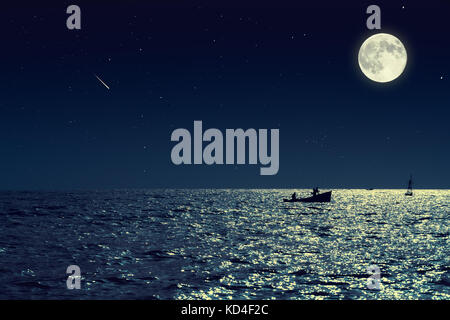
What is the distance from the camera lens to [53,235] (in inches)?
1510

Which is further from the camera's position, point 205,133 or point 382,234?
point 382,234

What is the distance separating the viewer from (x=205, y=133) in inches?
1028
